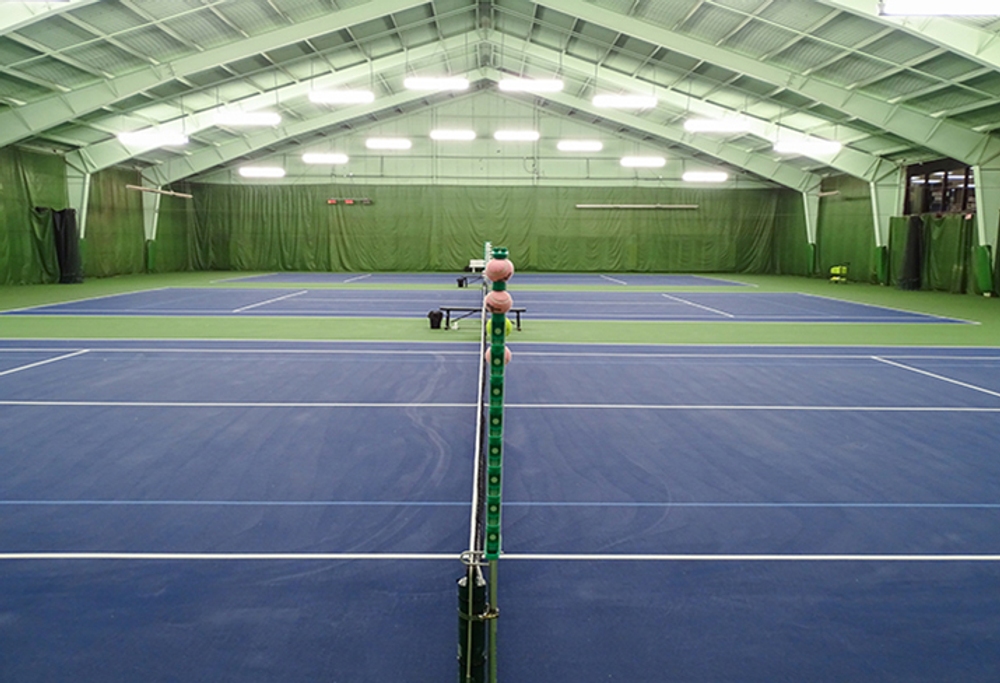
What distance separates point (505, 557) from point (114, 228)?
1236 inches

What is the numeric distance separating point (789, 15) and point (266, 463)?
16776mm

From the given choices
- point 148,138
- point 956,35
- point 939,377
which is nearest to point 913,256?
point 956,35

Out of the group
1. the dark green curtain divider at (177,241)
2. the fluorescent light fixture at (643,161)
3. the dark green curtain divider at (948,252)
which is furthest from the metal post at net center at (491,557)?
the dark green curtain divider at (177,241)

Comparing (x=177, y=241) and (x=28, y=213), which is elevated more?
(x=28, y=213)

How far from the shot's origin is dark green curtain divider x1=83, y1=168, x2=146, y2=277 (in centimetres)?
2814

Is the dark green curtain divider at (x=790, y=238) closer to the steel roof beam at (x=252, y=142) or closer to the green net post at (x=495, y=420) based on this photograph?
the steel roof beam at (x=252, y=142)

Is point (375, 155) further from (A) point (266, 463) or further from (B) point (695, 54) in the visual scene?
(A) point (266, 463)

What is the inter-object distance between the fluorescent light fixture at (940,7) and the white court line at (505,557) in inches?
403

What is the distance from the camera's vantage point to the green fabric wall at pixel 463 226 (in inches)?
1446

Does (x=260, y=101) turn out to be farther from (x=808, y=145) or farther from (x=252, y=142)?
(x=808, y=145)

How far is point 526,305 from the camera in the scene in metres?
19.0

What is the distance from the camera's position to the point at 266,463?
5629 mm

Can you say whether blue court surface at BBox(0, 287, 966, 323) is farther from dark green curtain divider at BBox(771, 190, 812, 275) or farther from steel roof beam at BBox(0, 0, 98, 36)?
dark green curtain divider at BBox(771, 190, 812, 275)

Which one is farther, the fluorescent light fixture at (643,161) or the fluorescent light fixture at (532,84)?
the fluorescent light fixture at (643,161)
